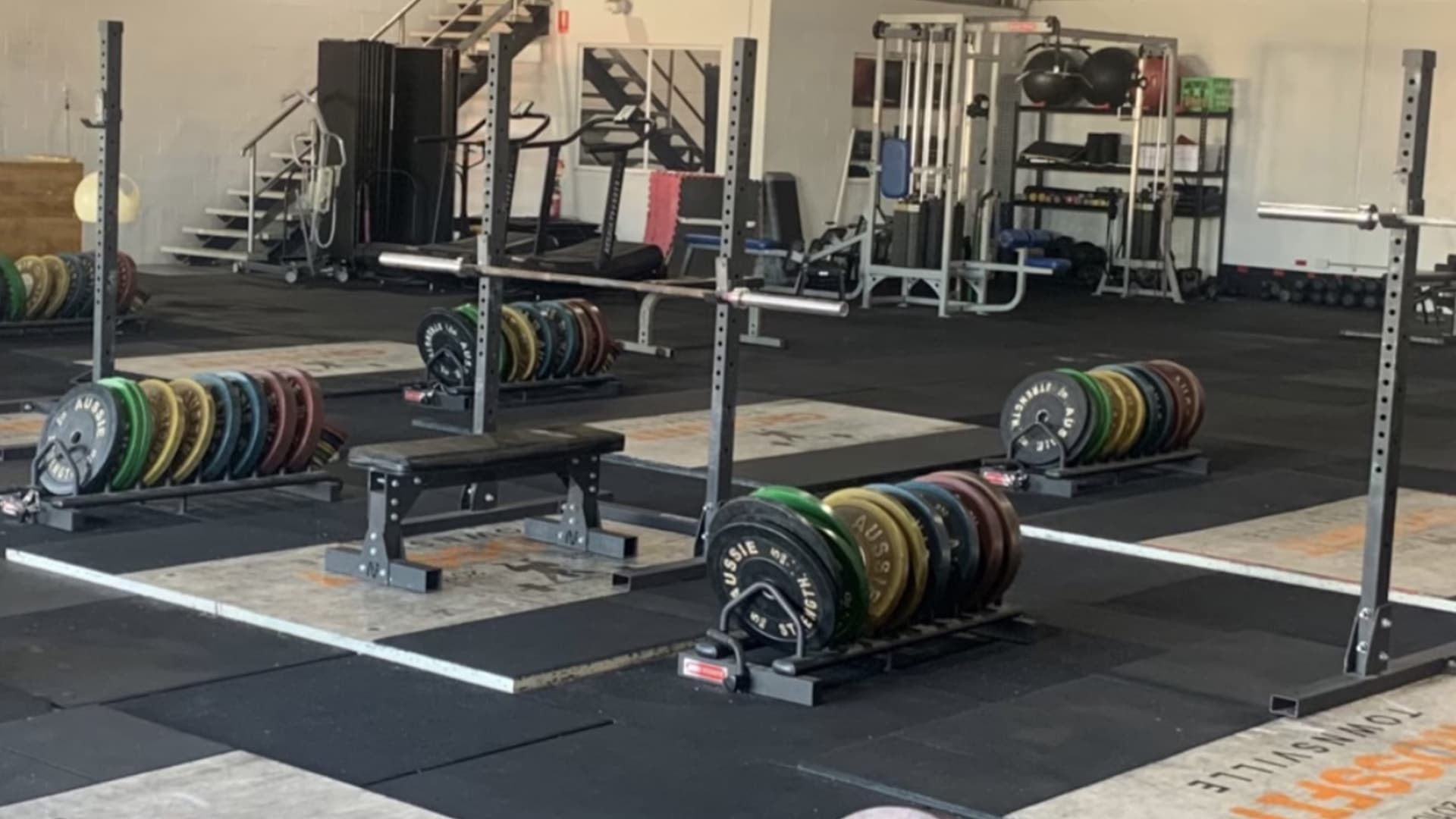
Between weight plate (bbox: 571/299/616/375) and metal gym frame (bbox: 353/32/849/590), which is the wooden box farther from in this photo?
metal gym frame (bbox: 353/32/849/590)

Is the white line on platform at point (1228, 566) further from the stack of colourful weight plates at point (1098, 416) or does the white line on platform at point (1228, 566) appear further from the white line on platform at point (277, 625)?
the white line on platform at point (277, 625)

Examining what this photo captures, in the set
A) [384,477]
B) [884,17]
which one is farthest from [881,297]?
[384,477]

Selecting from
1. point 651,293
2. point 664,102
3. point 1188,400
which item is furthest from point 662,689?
point 664,102

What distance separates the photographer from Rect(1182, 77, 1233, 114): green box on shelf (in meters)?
15.1

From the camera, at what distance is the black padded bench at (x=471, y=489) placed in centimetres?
481

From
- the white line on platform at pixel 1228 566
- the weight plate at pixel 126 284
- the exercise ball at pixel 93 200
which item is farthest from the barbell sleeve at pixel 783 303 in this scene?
the weight plate at pixel 126 284

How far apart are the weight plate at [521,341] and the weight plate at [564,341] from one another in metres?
0.13

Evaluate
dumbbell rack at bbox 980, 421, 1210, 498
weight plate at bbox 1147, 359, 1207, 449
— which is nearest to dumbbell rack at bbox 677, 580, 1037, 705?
dumbbell rack at bbox 980, 421, 1210, 498

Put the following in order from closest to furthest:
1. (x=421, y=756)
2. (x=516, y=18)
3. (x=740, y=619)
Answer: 1. (x=421, y=756)
2. (x=740, y=619)
3. (x=516, y=18)

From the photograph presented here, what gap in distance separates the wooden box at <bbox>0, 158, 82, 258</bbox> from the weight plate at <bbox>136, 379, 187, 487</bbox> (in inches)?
277

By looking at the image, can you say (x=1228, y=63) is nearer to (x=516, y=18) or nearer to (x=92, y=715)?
(x=516, y=18)

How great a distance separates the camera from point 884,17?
42.7ft

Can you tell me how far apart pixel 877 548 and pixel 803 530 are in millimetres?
231

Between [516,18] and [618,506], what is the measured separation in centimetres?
1023
